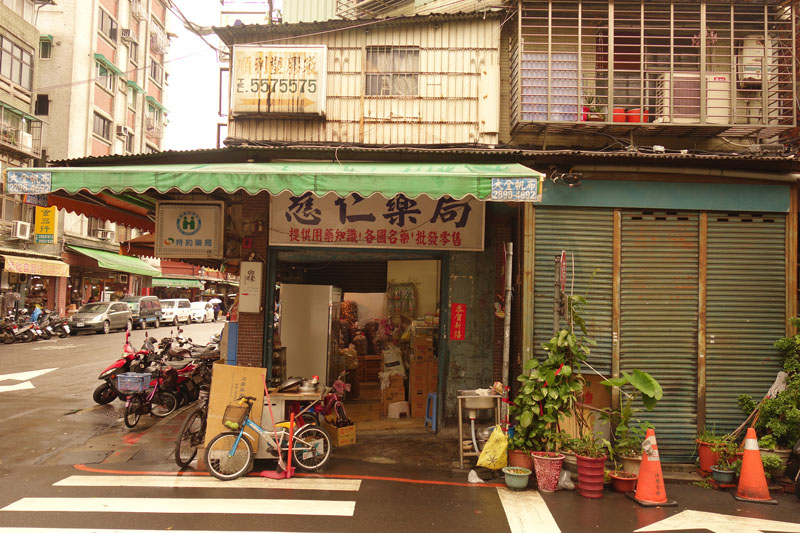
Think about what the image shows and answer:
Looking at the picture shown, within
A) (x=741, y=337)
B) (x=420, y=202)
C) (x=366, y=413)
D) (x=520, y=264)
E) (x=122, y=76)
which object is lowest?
(x=366, y=413)

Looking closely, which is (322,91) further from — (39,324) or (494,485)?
(39,324)

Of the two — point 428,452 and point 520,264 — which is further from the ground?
point 520,264

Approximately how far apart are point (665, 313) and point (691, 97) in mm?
4322

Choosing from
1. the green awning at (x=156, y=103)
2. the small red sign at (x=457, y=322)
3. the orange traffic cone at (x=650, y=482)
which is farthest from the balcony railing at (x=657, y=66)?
the green awning at (x=156, y=103)

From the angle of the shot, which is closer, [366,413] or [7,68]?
[366,413]

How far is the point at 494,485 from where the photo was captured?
700 cm

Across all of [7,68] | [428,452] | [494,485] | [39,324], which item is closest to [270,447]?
[428,452]

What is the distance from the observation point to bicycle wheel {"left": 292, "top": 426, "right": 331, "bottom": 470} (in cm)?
728

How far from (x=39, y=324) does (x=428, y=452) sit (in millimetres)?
25007

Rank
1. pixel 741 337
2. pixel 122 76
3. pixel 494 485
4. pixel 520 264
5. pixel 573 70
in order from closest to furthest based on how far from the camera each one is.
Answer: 1. pixel 494 485
2. pixel 741 337
3. pixel 520 264
4. pixel 573 70
5. pixel 122 76

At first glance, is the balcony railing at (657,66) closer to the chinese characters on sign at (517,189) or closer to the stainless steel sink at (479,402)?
the chinese characters on sign at (517,189)

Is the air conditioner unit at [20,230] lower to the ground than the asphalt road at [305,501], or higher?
higher

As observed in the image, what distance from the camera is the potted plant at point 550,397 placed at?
697cm

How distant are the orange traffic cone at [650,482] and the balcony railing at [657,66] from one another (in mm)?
5424
